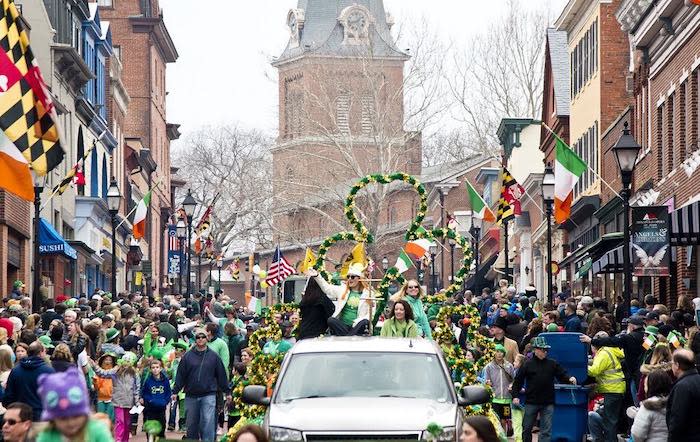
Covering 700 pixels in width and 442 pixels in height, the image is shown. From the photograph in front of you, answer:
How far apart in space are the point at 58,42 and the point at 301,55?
248 feet

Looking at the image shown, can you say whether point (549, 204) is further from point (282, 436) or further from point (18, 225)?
point (282, 436)

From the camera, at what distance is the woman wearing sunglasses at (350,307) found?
21391 mm

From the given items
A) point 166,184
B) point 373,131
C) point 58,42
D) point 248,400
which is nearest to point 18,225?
point 58,42

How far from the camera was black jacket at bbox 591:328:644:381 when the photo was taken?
21.3 m

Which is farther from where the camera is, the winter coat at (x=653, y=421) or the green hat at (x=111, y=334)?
the green hat at (x=111, y=334)

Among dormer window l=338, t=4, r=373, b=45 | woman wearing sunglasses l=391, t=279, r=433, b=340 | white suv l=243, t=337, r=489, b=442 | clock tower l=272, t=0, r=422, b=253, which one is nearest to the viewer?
white suv l=243, t=337, r=489, b=442

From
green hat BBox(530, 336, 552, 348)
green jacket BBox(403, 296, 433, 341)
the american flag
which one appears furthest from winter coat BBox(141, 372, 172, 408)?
the american flag

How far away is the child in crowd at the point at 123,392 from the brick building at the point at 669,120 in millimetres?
10030

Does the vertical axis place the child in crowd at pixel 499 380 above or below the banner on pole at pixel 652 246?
below

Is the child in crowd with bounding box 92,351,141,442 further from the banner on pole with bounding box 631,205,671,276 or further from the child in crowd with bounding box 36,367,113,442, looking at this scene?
the child in crowd with bounding box 36,367,113,442

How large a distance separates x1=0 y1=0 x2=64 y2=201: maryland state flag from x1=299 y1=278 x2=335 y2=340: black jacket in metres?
3.65

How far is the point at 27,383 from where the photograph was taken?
56.2ft

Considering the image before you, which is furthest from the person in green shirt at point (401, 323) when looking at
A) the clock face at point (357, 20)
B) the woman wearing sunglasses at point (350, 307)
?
the clock face at point (357, 20)

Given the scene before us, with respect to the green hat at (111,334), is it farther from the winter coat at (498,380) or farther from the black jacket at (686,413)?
the black jacket at (686,413)
